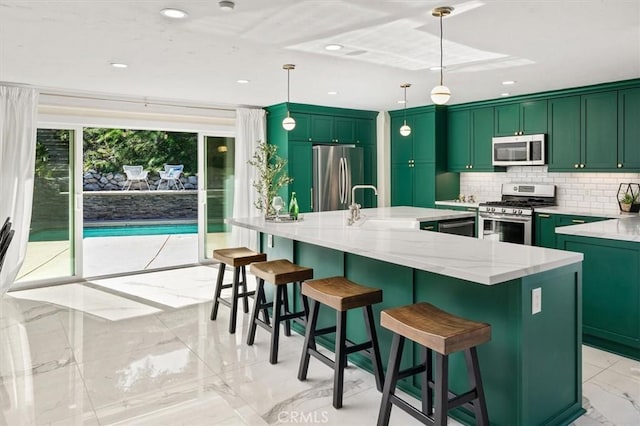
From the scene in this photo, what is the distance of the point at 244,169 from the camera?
22.1ft

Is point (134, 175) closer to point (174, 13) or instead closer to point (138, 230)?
point (138, 230)

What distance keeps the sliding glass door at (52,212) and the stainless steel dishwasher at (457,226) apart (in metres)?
4.58

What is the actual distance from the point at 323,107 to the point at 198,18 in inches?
154

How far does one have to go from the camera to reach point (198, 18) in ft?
9.68

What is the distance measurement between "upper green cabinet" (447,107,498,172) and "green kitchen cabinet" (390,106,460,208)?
0.13 m

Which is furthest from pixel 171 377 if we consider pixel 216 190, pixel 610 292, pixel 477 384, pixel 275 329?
pixel 216 190

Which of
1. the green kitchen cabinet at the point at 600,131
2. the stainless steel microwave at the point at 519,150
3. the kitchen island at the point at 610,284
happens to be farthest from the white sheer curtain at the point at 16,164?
the green kitchen cabinet at the point at 600,131

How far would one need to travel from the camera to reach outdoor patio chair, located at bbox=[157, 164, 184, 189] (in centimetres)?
1009

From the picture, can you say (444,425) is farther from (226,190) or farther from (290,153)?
(226,190)

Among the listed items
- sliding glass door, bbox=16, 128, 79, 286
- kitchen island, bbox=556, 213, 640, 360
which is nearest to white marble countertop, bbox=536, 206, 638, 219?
kitchen island, bbox=556, 213, 640, 360

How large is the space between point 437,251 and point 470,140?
175 inches

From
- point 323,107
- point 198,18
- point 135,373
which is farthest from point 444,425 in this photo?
point 323,107

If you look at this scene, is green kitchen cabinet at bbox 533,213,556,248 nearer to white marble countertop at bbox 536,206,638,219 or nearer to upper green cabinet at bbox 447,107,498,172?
white marble countertop at bbox 536,206,638,219

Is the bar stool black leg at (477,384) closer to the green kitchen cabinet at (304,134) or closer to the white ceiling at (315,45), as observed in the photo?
the white ceiling at (315,45)
